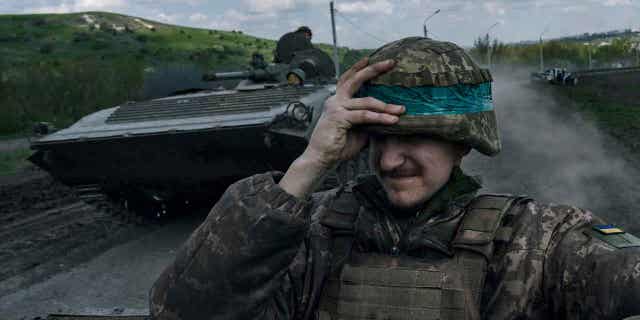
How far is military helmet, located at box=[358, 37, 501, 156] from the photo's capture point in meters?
1.69

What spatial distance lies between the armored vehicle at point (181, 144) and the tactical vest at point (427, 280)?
4.38m

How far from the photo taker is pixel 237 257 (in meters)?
1.60

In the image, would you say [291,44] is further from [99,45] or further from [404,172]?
[99,45]

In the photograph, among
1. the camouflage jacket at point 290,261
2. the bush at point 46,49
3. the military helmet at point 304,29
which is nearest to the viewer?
the camouflage jacket at point 290,261

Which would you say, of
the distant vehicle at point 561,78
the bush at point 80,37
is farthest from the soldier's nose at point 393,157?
the bush at point 80,37

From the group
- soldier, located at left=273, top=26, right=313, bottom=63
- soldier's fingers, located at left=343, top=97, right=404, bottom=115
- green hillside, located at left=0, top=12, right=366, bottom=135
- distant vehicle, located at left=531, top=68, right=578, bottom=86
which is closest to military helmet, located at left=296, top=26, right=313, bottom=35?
soldier, located at left=273, top=26, right=313, bottom=63

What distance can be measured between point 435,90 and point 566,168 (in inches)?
299

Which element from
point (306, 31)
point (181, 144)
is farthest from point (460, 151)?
point (306, 31)

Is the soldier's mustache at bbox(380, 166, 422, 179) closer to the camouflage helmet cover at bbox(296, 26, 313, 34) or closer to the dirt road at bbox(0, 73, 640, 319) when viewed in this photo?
the dirt road at bbox(0, 73, 640, 319)

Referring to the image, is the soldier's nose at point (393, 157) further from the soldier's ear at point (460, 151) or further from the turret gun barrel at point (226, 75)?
the turret gun barrel at point (226, 75)

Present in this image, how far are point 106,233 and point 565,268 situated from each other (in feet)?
21.3

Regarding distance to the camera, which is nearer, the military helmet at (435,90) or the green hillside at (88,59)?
the military helmet at (435,90)

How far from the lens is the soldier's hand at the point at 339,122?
1642mm

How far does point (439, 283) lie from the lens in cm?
166
